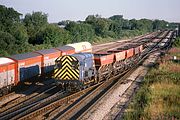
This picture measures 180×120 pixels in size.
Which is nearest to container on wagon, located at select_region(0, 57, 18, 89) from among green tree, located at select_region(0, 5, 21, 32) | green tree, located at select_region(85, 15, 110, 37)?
green tree, located at select_region(0, 5, 21, 32)

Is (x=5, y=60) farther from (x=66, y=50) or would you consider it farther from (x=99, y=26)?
(x=99, y=26)

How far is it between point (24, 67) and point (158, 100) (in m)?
12.3

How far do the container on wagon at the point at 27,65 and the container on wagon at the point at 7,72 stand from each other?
2.19 feet

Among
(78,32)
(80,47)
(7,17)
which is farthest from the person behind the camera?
(78,32)

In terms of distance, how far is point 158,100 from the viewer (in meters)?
21.7

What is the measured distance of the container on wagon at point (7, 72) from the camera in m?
24.9

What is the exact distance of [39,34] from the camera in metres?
63.4

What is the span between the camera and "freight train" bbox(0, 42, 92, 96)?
1005 inches

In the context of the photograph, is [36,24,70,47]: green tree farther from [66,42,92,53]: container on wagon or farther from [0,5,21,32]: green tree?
[66,42,92,53]: container on wagon

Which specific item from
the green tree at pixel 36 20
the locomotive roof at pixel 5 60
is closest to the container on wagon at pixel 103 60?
the locomotive roof at pixel 5 60

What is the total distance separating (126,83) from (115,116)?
444 inches

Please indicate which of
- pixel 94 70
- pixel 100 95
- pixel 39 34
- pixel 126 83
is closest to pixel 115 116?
pixel 100 95

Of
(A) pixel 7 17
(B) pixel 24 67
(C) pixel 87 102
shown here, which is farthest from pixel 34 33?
(C) pixel 87 102

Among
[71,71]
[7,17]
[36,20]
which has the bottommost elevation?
[71,71]
